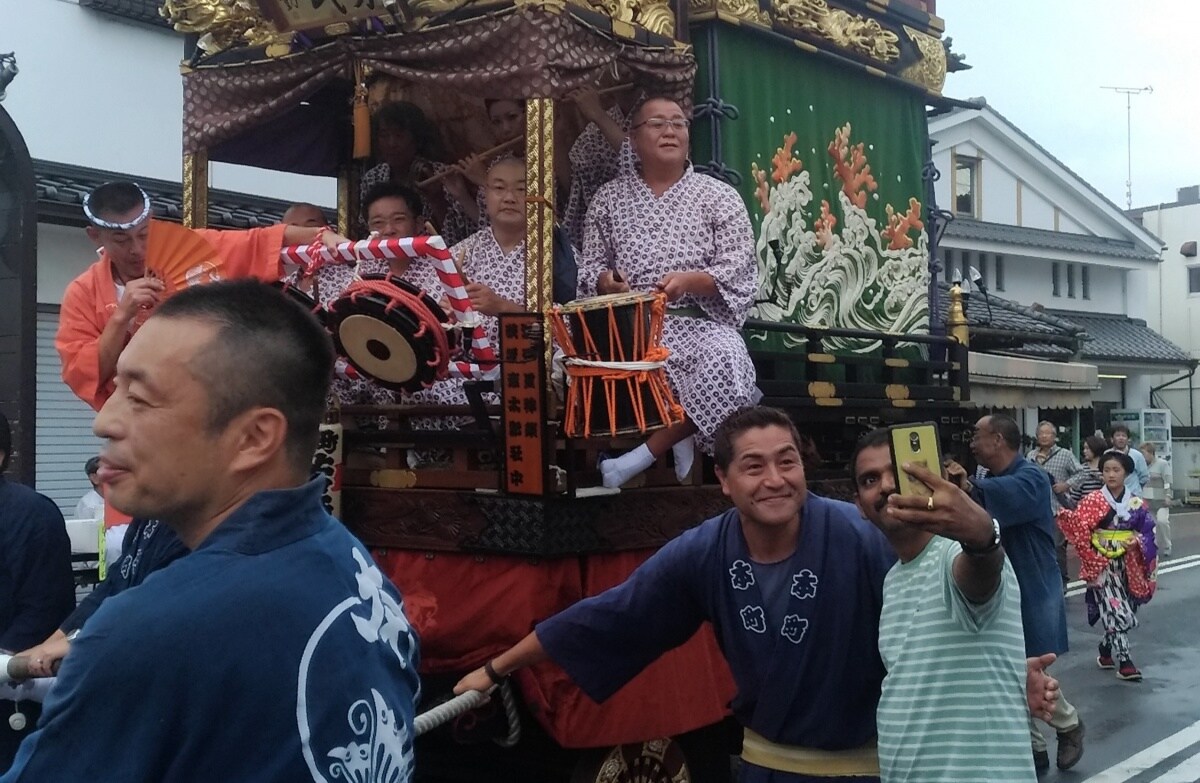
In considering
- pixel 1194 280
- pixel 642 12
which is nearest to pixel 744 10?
pixel 642 12

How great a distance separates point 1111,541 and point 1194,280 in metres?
22.2

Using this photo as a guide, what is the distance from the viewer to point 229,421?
5.35 feet

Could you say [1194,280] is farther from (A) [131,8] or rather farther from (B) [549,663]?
(B) [549,663]

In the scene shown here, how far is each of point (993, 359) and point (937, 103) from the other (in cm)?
321

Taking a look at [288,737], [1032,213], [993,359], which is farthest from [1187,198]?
[288,737]

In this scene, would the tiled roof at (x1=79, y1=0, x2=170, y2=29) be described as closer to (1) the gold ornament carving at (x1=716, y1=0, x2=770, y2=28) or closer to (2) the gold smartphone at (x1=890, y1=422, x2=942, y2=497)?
(1) the gold ornament carving at (x1=716, y1=0, x2=770, y2=28)

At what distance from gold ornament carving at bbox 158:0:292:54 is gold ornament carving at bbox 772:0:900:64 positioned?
8.51 ft

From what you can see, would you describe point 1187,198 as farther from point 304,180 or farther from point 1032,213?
point 304,180

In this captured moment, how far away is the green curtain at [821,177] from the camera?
5789mm

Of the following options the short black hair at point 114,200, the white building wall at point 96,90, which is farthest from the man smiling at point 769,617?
the white building wall at point 96,90

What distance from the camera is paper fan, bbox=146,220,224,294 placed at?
4758mm

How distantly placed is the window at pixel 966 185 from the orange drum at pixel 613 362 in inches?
674

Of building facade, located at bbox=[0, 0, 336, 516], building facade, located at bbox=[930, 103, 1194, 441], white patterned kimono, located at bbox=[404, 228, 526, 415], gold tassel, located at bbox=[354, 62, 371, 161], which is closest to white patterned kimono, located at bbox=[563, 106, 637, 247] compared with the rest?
white patterned kimono, located at bbox=[404, 228, 526, 415]

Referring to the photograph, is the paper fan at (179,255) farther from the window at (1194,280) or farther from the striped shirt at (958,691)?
the window at (1194,280)
